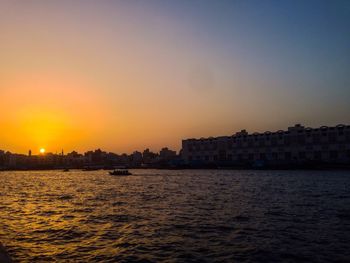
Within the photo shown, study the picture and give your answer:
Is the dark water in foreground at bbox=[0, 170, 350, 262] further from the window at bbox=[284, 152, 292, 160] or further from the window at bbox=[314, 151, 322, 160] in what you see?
the window at bbox=[284, 152, 292, 160]

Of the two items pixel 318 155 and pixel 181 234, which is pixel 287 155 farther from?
pixel 181 234

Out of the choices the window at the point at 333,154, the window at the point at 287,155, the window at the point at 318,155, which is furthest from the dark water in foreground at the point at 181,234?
the window at the point at 287,155

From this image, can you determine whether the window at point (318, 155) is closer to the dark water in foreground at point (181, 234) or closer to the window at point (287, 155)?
the window at point (287, 155)

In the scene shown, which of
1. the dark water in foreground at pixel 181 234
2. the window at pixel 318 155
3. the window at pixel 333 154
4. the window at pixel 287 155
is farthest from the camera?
the window at pixel 287 155

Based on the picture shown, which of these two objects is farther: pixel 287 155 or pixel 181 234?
pixel 287 155

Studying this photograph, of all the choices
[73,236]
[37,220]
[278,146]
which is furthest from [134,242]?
[278,146]

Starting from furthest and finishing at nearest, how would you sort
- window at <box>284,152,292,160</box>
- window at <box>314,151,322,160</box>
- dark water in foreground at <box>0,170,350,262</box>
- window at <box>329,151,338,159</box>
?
window at <box>284,152,292,160</box>, window at <box>314,151,322,160</box>, window at <box>329,151,338,159</box>, dark water in foreground at <box>0,170,350,262</box>

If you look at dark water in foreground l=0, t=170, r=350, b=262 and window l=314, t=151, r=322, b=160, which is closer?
dark water in foreground l=0, t=170, r=350, b=262

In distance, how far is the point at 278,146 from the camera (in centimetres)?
19775

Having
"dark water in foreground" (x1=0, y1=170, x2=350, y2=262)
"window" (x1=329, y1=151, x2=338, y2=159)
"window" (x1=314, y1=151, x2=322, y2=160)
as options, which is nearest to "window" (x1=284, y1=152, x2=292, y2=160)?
"window" (x1=314, y1=151, x2=322, y2=160)

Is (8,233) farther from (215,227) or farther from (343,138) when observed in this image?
(343,138)

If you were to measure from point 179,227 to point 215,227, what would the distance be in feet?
8.37

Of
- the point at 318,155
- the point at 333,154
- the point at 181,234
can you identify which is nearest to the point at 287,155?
the point at 318,155

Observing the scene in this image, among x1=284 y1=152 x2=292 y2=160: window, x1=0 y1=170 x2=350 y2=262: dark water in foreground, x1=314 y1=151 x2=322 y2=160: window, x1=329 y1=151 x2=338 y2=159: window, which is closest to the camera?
x1=0 y1=170 x2=350 y2=262: dark water in foreground
